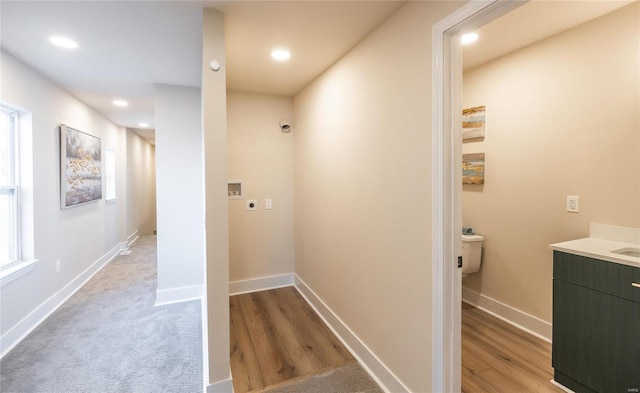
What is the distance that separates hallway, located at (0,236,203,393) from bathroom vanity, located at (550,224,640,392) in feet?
7.82

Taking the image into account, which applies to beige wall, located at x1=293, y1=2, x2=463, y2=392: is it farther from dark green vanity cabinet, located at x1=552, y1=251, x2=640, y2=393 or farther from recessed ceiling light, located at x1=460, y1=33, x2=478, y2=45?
dark green vanity cabinet, located at x1=552, y1=251, x2=640, y2=393

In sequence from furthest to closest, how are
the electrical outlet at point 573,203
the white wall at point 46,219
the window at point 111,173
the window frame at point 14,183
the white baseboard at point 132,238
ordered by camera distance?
1. the white baseboard at point 132,238
2. the window at point 111,173
3. the window frame at point 14,183
4. the white wall at point 46,219
5. the electrical outlet at point 573,203

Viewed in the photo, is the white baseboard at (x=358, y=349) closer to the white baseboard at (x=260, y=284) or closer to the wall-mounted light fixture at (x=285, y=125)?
the white baseboard at (x=260, y=284)

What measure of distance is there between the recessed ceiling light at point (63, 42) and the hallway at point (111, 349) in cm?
241

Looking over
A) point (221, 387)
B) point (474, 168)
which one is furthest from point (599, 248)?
point (221, 387)

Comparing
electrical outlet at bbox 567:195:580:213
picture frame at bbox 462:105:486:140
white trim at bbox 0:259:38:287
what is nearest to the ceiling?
picture frame at bbox 462:105:486:140

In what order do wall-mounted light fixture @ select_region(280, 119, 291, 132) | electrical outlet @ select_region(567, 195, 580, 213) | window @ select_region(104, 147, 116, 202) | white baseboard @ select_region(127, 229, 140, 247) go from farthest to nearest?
white baseboard @ select_region(127, 229, 140, 247)
window @ select_region(104, 147, 116, 202)
wall-mounted light fixture @ select_region(280, 119, 291, 132)
electrical outlet @ select_region(567, 195, 580, 213)

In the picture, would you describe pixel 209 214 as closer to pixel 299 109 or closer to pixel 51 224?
pixel 299 109

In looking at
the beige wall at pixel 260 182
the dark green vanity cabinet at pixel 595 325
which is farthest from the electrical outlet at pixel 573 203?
the beige wall at pixel 260 182

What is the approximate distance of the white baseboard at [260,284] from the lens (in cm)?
354

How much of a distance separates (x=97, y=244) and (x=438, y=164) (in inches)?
196

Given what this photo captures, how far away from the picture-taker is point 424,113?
159 centimetres

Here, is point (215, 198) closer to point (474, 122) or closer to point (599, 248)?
point (599, 248)

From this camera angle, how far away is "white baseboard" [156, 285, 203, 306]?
3262 millimetres
